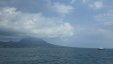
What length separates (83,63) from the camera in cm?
8844

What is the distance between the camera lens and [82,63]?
8844 centimetres

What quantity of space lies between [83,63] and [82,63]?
1.34 feet
